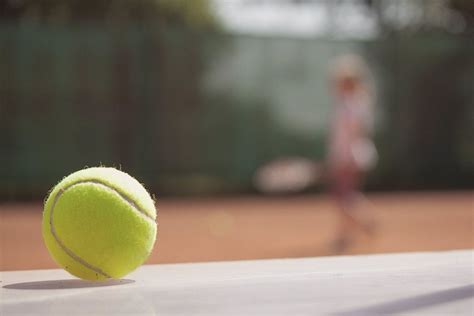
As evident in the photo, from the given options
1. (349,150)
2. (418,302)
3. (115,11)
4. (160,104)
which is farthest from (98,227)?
(115,11)

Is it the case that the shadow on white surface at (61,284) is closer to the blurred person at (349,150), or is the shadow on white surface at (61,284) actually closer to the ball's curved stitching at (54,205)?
the ball's curved stitching at (54,205)

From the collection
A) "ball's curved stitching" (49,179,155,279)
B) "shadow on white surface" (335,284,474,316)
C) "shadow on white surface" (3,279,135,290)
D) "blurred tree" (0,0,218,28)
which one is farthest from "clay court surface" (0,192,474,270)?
"shadow on white surface" (335,284,474,316)

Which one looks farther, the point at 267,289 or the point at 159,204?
the point at 159,204

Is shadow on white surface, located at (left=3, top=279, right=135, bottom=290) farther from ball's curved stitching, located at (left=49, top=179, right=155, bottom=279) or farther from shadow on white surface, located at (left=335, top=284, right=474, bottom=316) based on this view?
shadow on white surface, located at (left=335, top=284, right=474, bottom=316)

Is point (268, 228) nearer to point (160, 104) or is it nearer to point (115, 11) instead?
point (160, 104)

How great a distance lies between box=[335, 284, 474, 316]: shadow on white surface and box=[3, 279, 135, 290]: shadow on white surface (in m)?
0.83

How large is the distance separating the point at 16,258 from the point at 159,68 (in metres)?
6.10

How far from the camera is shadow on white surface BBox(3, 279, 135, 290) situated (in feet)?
8.15

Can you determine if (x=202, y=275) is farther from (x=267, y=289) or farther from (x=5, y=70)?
(x=5, y=70)

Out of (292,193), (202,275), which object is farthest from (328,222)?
(202,275)

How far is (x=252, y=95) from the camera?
12328mm

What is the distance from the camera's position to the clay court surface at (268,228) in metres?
6.60

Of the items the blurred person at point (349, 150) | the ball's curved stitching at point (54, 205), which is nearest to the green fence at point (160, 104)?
the blurred person at point (349, 150)

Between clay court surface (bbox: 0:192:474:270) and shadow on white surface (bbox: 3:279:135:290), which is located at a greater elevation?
shadow on white surface (bbox: 3:279:135:290)
